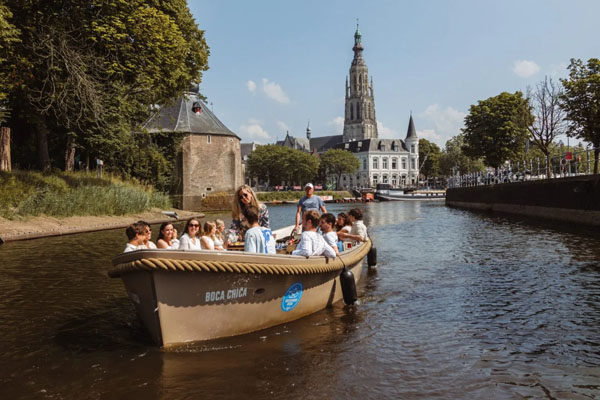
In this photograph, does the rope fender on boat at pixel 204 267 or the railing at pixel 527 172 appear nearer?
the rope fender on boat at pixel 204 267

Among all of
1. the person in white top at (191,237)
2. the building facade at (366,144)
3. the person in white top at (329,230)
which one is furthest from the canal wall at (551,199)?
the building facade at (366,144)

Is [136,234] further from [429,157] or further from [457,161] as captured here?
[429,157]

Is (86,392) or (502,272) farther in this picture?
(502,272)

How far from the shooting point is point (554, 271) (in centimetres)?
1159

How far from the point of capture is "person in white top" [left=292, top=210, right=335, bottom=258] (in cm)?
775

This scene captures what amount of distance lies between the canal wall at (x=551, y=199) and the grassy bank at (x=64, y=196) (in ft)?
78.0

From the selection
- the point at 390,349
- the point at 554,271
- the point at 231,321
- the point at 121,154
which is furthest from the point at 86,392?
the point at 121,154

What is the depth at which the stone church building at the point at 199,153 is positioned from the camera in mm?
52031

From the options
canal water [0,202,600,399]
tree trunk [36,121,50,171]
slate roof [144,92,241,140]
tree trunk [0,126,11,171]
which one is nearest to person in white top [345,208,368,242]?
canal water [0,202,600,399]

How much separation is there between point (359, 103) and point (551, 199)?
13279 cm

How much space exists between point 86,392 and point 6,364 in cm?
153

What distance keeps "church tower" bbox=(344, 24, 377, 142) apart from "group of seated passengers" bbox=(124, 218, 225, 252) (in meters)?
149

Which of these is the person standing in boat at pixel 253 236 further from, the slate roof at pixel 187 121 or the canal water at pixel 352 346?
the slate roof at pixel 187 121

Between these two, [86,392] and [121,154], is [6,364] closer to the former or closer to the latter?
[86,392]
